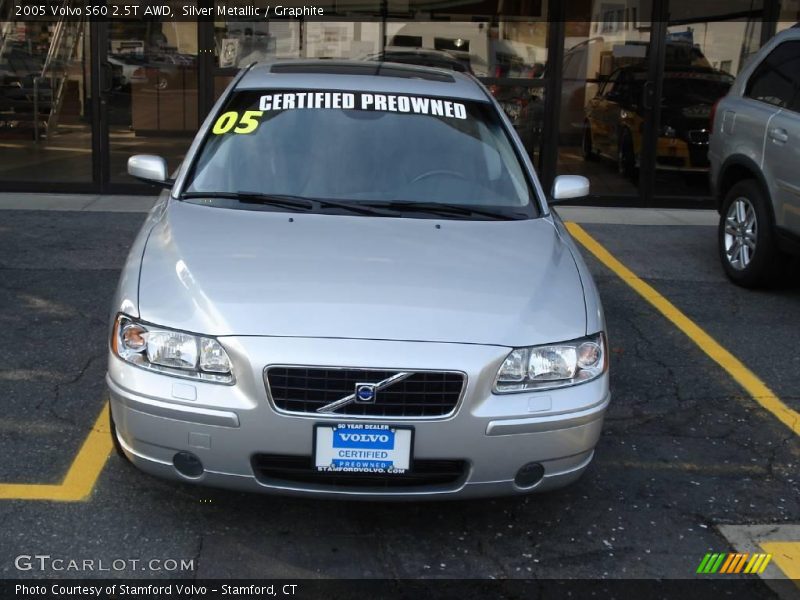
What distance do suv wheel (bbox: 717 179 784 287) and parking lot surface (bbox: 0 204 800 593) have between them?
88 cm

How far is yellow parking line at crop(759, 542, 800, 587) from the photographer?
3.71 metres

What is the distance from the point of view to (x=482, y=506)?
4.06m

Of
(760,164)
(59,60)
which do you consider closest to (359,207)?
(760,164)

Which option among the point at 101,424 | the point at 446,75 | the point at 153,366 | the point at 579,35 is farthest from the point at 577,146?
the point at 153,366

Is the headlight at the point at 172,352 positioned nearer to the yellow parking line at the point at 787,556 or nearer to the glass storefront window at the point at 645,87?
the yellow parking line at the point at 787,556

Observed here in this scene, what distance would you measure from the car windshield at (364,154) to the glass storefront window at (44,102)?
19.8ft

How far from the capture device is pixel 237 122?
16.3ft

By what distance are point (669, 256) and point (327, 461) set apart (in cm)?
570

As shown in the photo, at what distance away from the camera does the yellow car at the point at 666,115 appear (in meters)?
10.7

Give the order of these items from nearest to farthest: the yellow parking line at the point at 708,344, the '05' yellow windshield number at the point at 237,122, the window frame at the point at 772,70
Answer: the '05' yellow windshield number at the point at 237,122 < the yellow parking line at the point at 708,344 < the window frame at the point at 772,70

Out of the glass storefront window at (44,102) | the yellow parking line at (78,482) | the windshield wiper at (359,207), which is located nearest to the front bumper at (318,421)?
the yellow parking line at (78,482)

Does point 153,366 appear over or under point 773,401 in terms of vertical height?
over

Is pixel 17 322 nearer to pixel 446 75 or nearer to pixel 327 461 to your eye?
pixel 446 75

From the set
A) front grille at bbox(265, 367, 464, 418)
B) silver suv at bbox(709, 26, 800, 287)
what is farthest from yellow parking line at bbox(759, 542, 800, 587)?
silver suv at bbox(709, 26, 800, 287)
